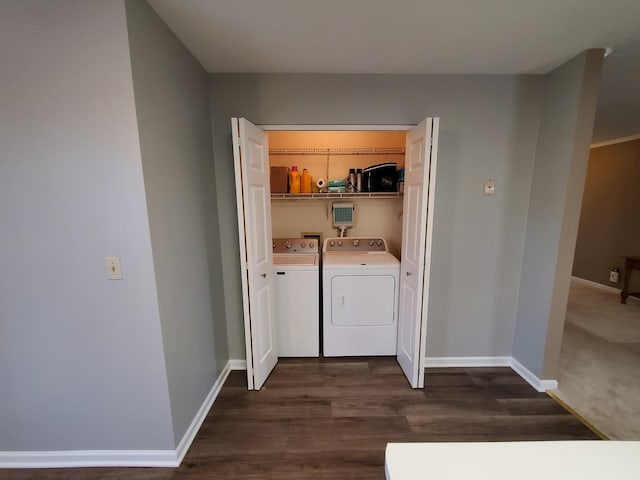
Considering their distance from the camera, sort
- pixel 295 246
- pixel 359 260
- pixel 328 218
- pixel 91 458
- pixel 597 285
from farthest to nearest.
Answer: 1. pixel 597 285
2. pixel 328 218
3. pixel 295 246
4. pixel 359 260
5. pixel 91 458

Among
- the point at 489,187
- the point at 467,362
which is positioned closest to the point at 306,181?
the point at 489,187

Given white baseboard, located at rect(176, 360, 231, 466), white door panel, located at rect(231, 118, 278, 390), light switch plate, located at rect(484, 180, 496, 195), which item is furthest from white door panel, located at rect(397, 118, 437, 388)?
white baseboard, located at rect(176, 360, 231, 466)

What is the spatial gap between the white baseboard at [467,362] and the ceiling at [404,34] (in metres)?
2.40

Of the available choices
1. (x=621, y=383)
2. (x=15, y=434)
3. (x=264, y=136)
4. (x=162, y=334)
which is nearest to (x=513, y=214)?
(x=621, y=383)

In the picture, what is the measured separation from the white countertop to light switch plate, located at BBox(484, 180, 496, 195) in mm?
1774

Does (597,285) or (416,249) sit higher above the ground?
(416,249)

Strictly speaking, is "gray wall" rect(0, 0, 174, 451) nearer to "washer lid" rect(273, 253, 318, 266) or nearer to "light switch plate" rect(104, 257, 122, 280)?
"light switch plate" rect(104, 257, 122, 280)

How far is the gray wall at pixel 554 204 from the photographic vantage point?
1.75 meters

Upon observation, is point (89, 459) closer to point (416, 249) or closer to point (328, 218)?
point (416, 249)

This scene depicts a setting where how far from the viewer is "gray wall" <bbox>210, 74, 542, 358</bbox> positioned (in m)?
2.05

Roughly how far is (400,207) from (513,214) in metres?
1.13

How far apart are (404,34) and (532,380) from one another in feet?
8.96

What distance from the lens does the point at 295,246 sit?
2754 millimetres

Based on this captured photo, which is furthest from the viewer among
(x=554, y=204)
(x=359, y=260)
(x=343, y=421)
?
(x=359, y=260)
